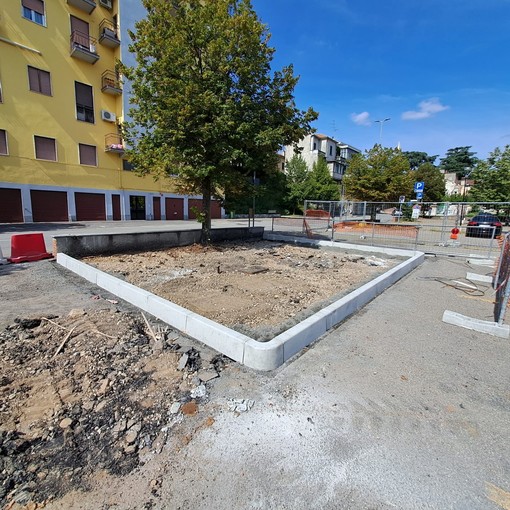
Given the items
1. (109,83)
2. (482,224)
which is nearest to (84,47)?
(109,83)

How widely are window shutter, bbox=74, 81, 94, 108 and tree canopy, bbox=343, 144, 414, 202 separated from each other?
24.0 meters

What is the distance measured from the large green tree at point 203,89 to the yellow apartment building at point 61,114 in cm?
1093

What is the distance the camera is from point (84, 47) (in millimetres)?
22844

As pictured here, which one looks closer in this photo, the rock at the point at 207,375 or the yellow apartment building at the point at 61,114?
the rock at the point at 207,375

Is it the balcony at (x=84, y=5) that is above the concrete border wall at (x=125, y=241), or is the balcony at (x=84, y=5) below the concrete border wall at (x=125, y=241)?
above

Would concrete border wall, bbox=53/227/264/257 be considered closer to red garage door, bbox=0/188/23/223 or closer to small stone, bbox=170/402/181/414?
small stone, bbox=170/402/181/414

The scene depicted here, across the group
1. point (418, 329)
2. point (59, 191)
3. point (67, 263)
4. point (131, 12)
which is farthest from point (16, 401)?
point (131, 12)

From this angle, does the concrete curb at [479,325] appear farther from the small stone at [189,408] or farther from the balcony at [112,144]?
the balcony at [112,144]

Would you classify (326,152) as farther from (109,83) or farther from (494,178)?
(109,83)

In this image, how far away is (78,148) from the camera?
Result: 76.8ft

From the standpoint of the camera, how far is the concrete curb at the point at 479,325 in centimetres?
427

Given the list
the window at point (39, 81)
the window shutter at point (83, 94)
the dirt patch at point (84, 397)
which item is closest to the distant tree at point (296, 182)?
the window shutter at point (83, 94)

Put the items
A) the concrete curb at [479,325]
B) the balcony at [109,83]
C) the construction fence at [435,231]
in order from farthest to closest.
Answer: the balcony at [109,83]
the construction fence at [435,231]
the concrete curb at [479,325]

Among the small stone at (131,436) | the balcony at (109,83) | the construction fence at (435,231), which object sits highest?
the balcony at (109,83)
